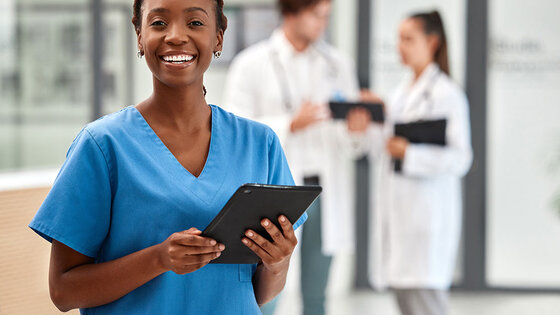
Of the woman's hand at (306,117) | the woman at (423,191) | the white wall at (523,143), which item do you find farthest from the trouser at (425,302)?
the white wall at (523,143)

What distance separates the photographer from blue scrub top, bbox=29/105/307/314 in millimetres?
1113

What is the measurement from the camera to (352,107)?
3328 millimetres

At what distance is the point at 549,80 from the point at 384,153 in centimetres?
221

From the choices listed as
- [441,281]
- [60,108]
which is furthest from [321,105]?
[60,108]

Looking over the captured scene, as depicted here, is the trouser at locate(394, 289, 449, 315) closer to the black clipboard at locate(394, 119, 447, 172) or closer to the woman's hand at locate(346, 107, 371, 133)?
the black clipboard at locate(394, 119, 447, 172)

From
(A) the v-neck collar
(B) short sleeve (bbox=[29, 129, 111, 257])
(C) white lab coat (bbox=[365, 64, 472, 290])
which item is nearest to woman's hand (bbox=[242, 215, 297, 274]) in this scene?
(A) the v-neck collar

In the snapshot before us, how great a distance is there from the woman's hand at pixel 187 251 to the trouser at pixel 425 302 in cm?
235

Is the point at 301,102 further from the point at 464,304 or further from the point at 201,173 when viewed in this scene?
the point at 464,304

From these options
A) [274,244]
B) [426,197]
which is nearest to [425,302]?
[426,197]

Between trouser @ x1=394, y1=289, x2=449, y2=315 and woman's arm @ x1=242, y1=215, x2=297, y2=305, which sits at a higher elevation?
woman's arm @ x1=242, y1=215, x2=297, y2=305

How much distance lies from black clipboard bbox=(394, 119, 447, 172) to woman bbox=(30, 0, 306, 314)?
218cm

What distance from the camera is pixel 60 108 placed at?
13.9 feet

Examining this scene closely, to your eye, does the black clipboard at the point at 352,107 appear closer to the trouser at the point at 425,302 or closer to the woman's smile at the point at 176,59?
the trouser at the point at 425,302

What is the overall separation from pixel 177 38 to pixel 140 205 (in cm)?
25
